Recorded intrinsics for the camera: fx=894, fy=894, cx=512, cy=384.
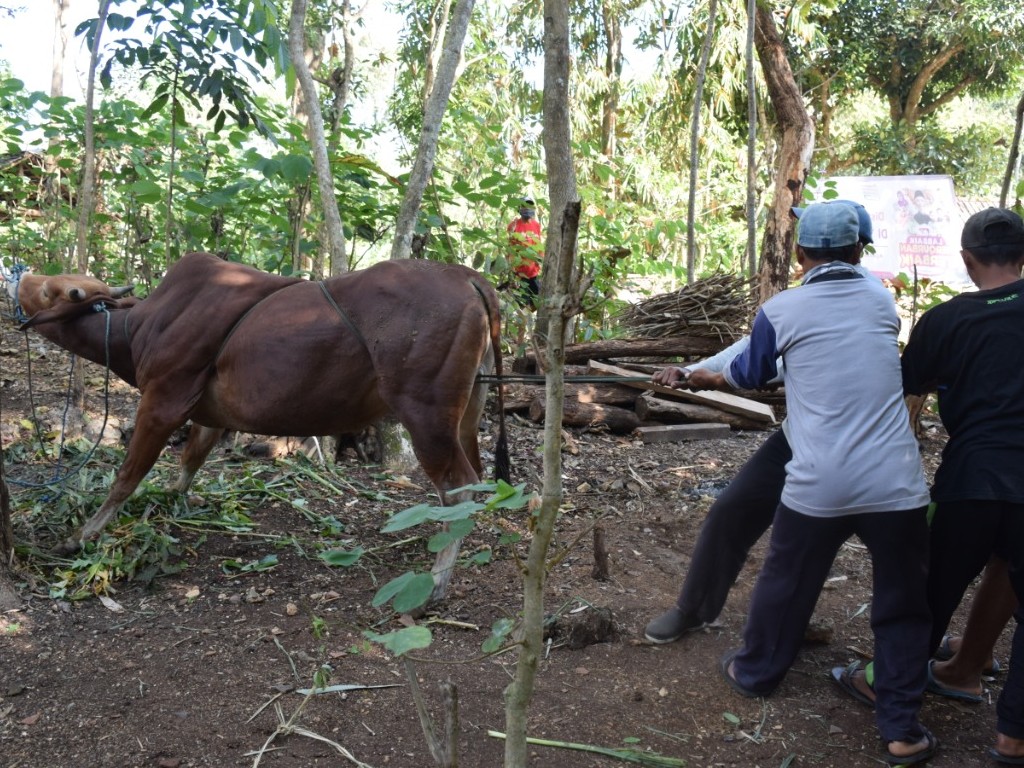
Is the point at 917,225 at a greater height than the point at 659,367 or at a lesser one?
greater

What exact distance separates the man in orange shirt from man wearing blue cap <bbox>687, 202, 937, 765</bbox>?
15.4 ft

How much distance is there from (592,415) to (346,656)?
4388mm

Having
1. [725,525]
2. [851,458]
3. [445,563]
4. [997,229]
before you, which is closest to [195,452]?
[445,563]

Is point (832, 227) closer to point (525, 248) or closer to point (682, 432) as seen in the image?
point (682, 432)

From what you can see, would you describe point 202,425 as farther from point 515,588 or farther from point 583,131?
point 583,131

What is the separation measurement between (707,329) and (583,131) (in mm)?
12341

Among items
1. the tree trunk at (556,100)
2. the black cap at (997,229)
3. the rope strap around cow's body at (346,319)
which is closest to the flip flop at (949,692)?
the black cap at (997,229)

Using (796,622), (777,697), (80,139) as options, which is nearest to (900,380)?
(796,622)

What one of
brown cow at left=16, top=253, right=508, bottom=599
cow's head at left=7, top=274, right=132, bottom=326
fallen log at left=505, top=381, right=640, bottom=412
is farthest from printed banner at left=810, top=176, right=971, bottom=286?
cow's head at left=7, top=274, right=132, bottom=326

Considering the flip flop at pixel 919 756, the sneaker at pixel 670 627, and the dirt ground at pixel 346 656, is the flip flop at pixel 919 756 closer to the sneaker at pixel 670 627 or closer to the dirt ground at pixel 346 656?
the dirt ground at pixel 346 656

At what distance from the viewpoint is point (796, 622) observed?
335 centimetres

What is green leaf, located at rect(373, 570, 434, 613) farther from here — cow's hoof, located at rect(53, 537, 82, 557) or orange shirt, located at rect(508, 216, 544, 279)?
orange shirt, located at rect(508, 216, 544, 279)

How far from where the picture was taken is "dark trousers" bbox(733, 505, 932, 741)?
10.2 ft

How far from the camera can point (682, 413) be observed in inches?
314
